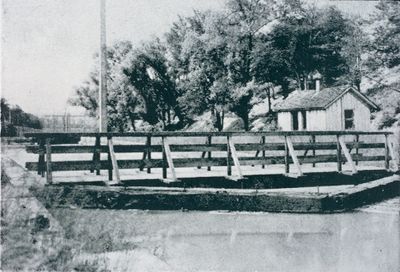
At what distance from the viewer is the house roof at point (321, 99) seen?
34.3 m

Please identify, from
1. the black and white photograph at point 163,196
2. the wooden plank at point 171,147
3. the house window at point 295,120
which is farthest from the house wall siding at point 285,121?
the wooden plank at point 171,147

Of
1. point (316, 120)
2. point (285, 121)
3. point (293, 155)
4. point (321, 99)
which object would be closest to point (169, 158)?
point (293, 155)

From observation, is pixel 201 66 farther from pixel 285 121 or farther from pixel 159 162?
pixel 159 162

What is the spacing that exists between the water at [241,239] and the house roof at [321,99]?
24.6 metres

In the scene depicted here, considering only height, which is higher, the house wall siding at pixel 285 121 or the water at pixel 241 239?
the house wall siding at pixel 285 121

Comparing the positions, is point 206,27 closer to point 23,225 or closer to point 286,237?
point 286,237

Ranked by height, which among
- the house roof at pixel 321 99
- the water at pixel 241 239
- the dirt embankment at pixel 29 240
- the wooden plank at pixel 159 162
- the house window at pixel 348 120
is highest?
the house roof at pixel 321 99

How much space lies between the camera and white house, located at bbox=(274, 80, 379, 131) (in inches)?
1351

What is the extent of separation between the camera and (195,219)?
934cm

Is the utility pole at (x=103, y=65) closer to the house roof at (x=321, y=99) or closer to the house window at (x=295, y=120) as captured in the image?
the house roof at (x=321, y=99)

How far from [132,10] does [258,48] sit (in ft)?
95.9

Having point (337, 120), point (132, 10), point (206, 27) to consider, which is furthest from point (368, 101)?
point (132, 10)

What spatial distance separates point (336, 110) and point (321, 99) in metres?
1.36

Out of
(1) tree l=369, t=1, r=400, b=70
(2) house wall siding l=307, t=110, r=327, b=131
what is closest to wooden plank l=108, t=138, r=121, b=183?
(1) tree l=369, t=1, r=400, b=70
